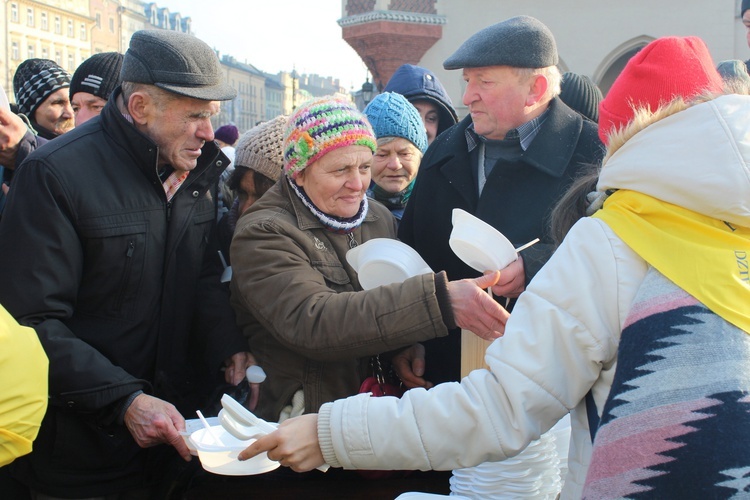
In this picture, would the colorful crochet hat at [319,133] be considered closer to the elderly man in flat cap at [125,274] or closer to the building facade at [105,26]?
the elderly man in flat cap at [125,274]

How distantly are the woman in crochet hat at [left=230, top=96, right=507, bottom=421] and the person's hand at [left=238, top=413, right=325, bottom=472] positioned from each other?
581mm

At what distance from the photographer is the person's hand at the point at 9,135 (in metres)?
3.38

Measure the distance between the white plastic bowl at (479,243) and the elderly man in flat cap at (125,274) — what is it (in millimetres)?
→ 999

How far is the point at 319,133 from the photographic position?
8.81 feet

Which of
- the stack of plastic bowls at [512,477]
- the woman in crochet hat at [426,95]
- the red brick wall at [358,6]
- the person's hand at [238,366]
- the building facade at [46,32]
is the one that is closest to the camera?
the stack of plastic bowls at [512,477]

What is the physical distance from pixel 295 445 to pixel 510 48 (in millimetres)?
1818

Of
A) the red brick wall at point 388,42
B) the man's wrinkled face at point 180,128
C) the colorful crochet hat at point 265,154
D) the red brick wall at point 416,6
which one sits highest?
the red brick wall at point 416,6

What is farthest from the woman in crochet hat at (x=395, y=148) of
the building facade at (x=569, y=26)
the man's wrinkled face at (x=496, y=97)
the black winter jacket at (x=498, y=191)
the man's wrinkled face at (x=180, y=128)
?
the building facade at (x=569, y=26)

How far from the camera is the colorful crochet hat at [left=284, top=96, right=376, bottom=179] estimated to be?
2.68 m

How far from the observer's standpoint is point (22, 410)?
185 centimetres

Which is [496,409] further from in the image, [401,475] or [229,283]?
[229,283]

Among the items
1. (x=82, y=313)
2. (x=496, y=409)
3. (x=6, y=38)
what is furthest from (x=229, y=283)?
(x=6, y=38)

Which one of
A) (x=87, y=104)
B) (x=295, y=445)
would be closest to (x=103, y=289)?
(x=295, y=445)

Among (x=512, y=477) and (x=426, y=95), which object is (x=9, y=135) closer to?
(x=426, y=95)
